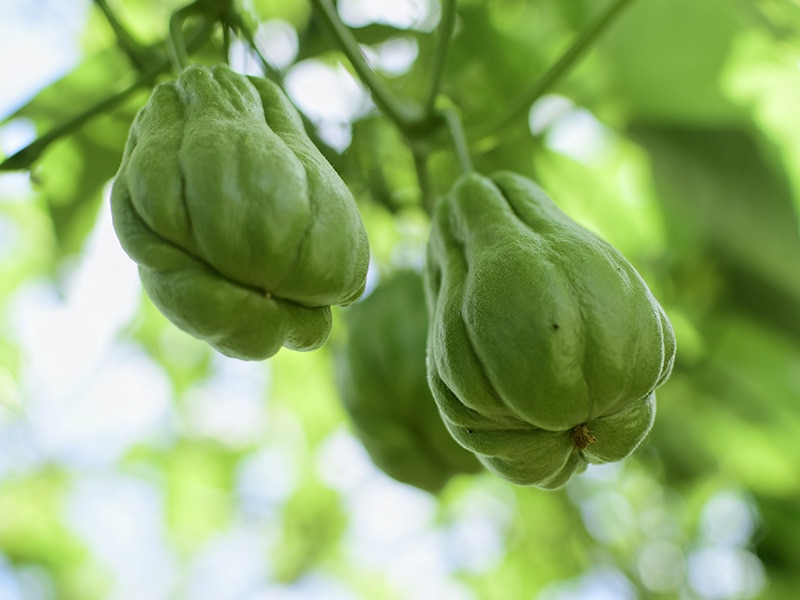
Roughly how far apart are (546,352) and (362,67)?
48 cm

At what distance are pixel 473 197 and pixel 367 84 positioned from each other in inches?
8.3

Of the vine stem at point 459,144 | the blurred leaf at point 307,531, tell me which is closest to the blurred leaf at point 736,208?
the vine stem at point 459,144

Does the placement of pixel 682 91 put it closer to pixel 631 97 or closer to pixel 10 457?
pixel 631 97

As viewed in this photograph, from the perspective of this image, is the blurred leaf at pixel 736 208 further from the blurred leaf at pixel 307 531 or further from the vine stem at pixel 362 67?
the blurred leaf at pixel 307 531

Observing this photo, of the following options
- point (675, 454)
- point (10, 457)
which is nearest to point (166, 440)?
point (10, 457)

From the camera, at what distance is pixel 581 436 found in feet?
2.91

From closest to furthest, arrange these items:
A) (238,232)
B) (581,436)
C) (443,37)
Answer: (238,232), (581,436), (443,37)

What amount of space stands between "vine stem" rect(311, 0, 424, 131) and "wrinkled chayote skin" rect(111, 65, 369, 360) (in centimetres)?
28

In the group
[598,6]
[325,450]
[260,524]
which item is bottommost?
[260,524]

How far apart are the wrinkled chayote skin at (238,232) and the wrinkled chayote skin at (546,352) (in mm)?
128

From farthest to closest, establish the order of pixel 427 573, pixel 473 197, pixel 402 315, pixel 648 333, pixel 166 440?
pixel 427 573 → pixel 166 440 → pixel 402 315 → pixel 473 197 → pixel 648 333

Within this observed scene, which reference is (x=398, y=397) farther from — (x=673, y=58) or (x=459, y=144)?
(x=673, y=58)

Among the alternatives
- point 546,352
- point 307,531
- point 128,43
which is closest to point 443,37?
point 128,43

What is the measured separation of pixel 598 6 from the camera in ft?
6.25
